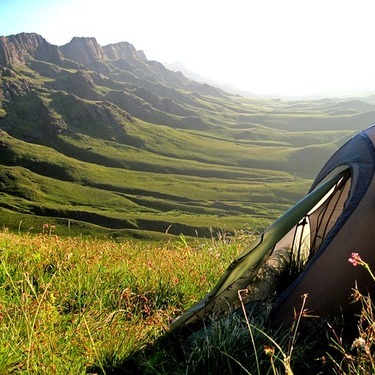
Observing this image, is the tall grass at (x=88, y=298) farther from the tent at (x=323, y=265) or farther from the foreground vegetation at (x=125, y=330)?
the tent at (x=323, y=265)

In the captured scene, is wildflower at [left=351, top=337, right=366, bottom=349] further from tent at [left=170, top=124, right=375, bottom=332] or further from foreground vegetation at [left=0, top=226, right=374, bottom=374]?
tent at [left=170, top=124, right=375, bottom=332]

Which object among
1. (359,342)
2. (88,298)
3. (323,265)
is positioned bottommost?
(88,298)

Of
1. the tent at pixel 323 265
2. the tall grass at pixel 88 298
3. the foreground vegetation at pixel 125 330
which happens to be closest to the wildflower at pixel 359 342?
the foreground vegetation at pixel 125 330

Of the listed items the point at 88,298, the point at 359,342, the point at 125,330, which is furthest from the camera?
the point at 88,298

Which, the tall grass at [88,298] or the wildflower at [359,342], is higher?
the wildflower at [359,342]

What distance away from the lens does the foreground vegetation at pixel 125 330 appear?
3.45 m

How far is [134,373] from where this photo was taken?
4031 millimetres

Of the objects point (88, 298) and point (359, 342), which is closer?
point (359, 342)

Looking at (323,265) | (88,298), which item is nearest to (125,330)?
(88,298)

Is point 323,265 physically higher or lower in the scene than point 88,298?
higher

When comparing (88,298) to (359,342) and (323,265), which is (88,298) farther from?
(359,342)

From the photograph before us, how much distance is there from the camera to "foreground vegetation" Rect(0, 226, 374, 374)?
11.3 feet

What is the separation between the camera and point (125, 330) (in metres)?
4.38

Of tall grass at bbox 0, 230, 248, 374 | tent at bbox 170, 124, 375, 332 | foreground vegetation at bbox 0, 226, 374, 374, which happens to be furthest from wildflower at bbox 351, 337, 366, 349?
tent at bbox 170, 124, 375, 332
